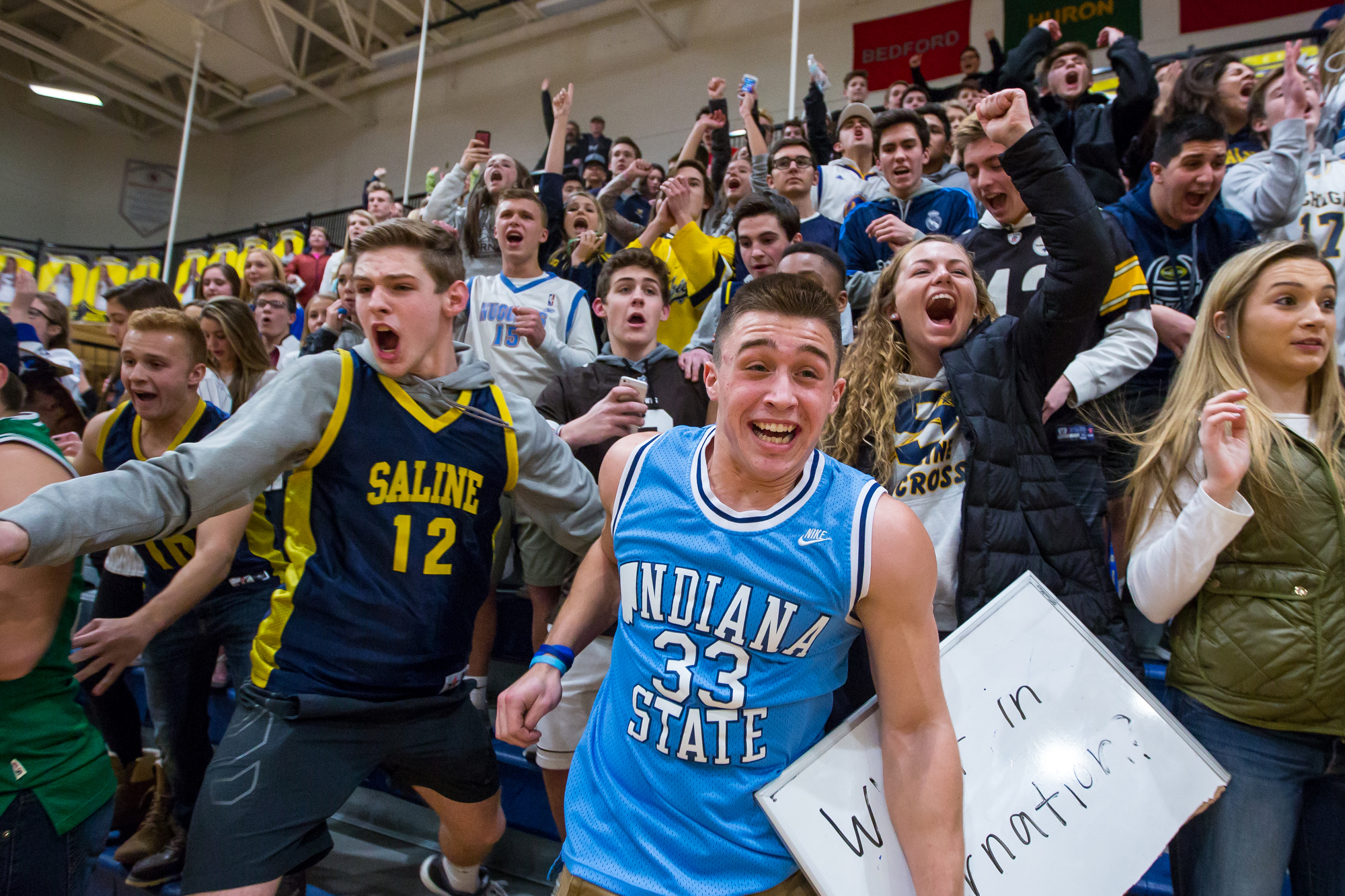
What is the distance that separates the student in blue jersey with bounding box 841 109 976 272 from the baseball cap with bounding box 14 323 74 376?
3.61m

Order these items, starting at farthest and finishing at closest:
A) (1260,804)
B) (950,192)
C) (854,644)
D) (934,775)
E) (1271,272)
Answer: (950,192) < (1271,272) < (854,644) < (1260,804) < (934,775)

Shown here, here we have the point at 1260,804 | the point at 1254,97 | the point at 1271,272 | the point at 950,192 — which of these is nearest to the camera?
the point at 1260,804

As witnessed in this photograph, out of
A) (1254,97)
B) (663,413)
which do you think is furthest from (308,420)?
(1254,97)

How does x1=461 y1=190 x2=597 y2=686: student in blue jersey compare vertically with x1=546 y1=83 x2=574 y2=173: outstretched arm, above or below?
below

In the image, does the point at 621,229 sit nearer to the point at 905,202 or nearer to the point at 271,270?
the point at 905,202

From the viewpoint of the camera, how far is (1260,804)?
1.55 m

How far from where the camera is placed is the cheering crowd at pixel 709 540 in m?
1.36

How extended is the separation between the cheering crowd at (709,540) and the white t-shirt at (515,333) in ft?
1.87

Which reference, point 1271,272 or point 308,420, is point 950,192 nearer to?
point 1271,272

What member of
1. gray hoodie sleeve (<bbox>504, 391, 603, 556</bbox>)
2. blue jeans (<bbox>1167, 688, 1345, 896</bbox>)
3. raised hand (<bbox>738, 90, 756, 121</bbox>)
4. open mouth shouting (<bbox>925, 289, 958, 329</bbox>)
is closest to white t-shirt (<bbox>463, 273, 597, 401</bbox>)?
gray hoodie sleeve (<bbox>504, 391, 603, 556</bbox>)

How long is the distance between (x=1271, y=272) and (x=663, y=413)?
1.73 m

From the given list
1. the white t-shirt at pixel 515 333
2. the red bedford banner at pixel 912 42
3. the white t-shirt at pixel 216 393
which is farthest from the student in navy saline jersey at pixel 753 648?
the red bedford banner at pixel 912 42

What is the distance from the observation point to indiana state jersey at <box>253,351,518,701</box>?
1.85 metres

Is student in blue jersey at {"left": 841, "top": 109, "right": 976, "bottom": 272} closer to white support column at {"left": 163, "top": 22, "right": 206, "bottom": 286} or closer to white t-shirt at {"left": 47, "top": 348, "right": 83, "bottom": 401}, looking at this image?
white t-shirt at {"left": 47, "top": 348, "right": 83, "bottom": 401}
